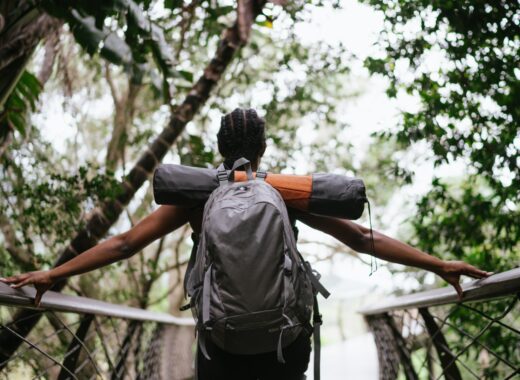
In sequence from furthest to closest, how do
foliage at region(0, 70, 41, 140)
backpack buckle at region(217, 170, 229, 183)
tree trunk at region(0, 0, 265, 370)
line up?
tree trunk at region(0, 0, 265, 370) → foliage at region(0, 70, 41, 140) → backpack buckle at region(217, 170, 229, 183)

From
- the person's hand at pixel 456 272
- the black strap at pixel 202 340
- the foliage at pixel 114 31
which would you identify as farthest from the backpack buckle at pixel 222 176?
the foliage at pixel 114 31

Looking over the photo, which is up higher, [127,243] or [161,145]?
[161,145]

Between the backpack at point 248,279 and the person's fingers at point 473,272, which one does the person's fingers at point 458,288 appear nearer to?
the person's fingers at point 473,272

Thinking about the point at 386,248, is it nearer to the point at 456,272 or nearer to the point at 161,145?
the point at 456,272

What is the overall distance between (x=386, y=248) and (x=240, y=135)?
20.8 inches

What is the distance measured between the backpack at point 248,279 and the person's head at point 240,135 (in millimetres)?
221

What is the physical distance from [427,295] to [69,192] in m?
2.07

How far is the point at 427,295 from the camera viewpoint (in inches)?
66.0

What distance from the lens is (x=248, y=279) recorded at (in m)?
1.09

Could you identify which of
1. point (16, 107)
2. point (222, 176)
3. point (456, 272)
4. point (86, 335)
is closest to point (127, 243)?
point (222, 176)

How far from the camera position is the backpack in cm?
109

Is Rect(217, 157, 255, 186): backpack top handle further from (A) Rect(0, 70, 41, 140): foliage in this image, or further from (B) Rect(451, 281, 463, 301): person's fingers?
(A) Rect(0, 70, 41, 140): foliage

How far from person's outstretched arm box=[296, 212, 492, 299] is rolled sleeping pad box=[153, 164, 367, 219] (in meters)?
0.12

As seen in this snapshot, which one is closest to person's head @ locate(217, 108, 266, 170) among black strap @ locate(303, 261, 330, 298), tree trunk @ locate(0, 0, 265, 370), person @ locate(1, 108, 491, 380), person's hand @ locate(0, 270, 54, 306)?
person @ locate(1, 108, 491, 380)
